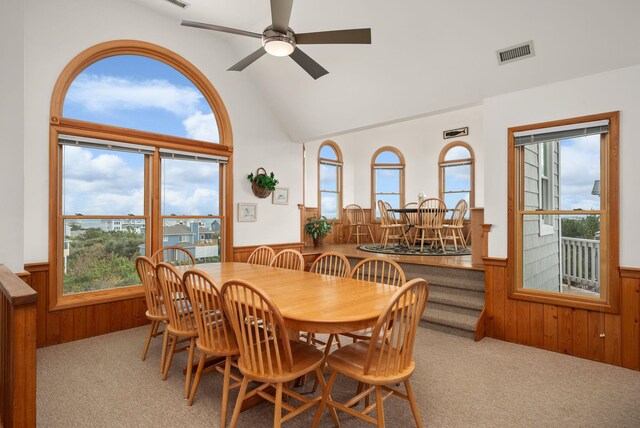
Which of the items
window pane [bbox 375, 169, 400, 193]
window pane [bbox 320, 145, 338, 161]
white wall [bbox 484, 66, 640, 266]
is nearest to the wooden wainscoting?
white wall [bbox 484, 66, 640, 266]

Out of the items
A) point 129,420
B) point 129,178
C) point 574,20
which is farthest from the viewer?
point 129,178

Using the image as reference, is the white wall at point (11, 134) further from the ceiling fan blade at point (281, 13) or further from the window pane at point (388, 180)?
the window pane at point (388, 180)

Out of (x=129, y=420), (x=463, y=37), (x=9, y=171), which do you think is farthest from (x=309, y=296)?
(x=463, y=37)

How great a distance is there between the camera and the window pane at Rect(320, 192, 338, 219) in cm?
812

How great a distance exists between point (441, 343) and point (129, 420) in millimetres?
2844

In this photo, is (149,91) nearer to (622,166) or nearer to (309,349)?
(309,349)

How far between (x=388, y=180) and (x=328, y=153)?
5.79 ft

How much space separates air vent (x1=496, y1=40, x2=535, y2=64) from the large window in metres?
0.70

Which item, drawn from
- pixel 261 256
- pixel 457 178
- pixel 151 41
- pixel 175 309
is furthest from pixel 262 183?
pixel 457 178

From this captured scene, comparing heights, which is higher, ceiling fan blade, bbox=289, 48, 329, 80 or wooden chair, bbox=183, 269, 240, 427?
ceiling fan blade, bbox=289, 48, 329, 80

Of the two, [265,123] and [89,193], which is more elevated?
[265,123]

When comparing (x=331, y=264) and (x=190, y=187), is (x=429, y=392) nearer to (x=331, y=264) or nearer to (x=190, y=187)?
(x=331, y=264)

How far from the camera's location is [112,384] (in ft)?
8.77

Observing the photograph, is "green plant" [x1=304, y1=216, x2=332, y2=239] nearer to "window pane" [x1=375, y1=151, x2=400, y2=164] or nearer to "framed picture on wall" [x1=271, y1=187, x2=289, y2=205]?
"framed picture on wall" [x1=271, y1=187, x2=289, y2=205]
